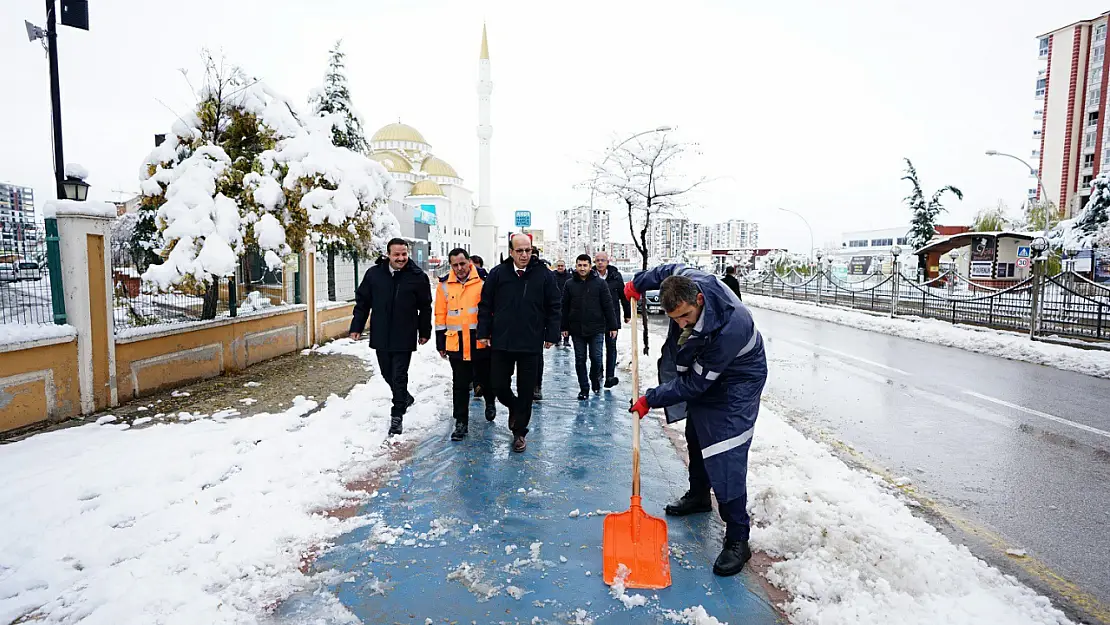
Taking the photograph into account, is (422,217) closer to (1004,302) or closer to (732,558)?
(1004,302)

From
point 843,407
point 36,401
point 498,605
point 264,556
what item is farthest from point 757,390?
point 36,401

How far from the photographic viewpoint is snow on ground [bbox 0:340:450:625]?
305 centimetres

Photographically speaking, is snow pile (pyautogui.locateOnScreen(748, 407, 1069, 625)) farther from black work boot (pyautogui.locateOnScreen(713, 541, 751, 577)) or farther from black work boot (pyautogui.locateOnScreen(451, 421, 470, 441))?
black work boot (pyautogui.locateOnScreen(451, 421, 470, 441))

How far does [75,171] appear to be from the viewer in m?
7.28

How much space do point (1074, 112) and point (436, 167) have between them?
222 feet

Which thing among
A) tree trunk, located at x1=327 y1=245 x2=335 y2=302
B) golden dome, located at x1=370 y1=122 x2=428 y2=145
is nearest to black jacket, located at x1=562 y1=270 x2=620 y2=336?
tree trunk, located at x1=327 y1=245 x2=335 y2=302

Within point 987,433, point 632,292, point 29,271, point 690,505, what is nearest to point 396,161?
point 29,271

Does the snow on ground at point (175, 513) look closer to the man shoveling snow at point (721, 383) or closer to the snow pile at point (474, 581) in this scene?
the snow pile at point (474, 581)

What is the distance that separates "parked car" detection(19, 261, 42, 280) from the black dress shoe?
4814 millimetres

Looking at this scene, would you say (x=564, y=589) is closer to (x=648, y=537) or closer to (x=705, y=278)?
(x=648, y=537)

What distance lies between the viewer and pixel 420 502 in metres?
4.36

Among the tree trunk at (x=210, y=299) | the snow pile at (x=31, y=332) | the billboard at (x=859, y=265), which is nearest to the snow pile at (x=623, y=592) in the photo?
the snow pile at (x=31, y=332)

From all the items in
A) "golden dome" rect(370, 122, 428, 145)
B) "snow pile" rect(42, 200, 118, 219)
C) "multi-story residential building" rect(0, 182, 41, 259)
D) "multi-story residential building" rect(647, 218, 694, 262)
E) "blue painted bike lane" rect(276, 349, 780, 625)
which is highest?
"golden dome" rect(370, 122, 428, 145)

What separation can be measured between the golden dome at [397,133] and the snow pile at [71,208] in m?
65.6
